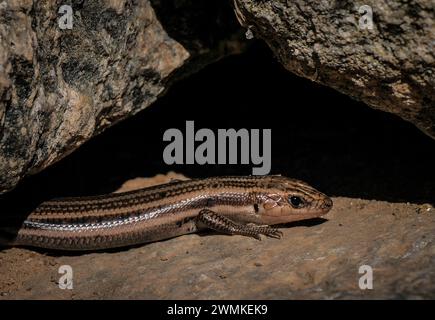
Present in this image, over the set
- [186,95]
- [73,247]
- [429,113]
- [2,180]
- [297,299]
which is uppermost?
[186,95]

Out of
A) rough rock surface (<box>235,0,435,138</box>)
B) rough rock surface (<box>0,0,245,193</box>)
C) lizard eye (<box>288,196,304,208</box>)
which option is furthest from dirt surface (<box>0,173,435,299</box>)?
rough rock surface (<box>0,0,245,193</box>)

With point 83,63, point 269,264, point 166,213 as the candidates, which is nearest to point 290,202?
point 269,264

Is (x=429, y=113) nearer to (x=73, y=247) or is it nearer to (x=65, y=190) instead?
(x=73, y=247)

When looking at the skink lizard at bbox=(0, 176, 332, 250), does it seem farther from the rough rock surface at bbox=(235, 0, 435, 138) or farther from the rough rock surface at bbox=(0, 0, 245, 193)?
the rough rock surface at bbox=(235, 0, 435, 138)

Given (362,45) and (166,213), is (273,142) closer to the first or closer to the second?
(166,213)

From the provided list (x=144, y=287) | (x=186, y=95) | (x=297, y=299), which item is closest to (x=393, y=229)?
(x=297, y=299)

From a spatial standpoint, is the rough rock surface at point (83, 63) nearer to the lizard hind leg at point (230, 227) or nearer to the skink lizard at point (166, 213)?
the skink lizard at point (166, 213)

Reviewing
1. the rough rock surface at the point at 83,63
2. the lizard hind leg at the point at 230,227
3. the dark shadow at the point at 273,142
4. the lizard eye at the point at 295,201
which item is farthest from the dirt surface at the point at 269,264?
the rough rock surface at the point at 83,63
